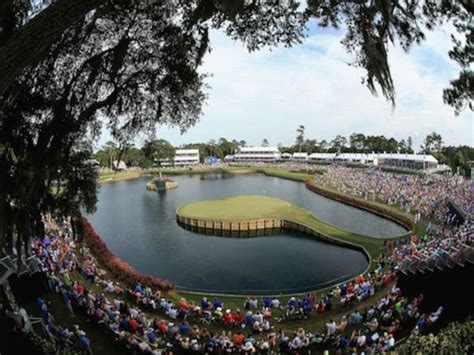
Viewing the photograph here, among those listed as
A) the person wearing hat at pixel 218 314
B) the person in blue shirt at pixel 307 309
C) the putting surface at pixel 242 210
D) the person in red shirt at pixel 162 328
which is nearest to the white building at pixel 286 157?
the putting surface at pixel 242 210

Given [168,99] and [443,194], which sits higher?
[168,99]

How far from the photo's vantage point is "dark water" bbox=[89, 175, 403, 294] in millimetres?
23828

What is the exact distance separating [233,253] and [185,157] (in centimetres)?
11530

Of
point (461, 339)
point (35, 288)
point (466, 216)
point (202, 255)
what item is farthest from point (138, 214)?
point (461, 339)

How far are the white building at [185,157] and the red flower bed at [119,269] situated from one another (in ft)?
367

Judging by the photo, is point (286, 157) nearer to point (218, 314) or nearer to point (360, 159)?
point (360, 159)

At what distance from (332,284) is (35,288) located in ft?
58.4

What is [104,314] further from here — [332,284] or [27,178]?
[332,284]

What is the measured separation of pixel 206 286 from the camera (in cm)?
2305

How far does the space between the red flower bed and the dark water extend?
288 cm

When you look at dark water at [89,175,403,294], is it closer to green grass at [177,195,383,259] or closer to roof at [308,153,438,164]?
green grass at [177,195,383,259]

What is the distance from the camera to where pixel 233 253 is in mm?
30031

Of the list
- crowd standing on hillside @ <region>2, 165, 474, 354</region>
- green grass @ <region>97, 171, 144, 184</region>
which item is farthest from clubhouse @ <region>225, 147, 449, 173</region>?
crowd standing on hillside @ <region>2, 165, 474, 354</region>

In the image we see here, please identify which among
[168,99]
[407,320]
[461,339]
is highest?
[168,99]
